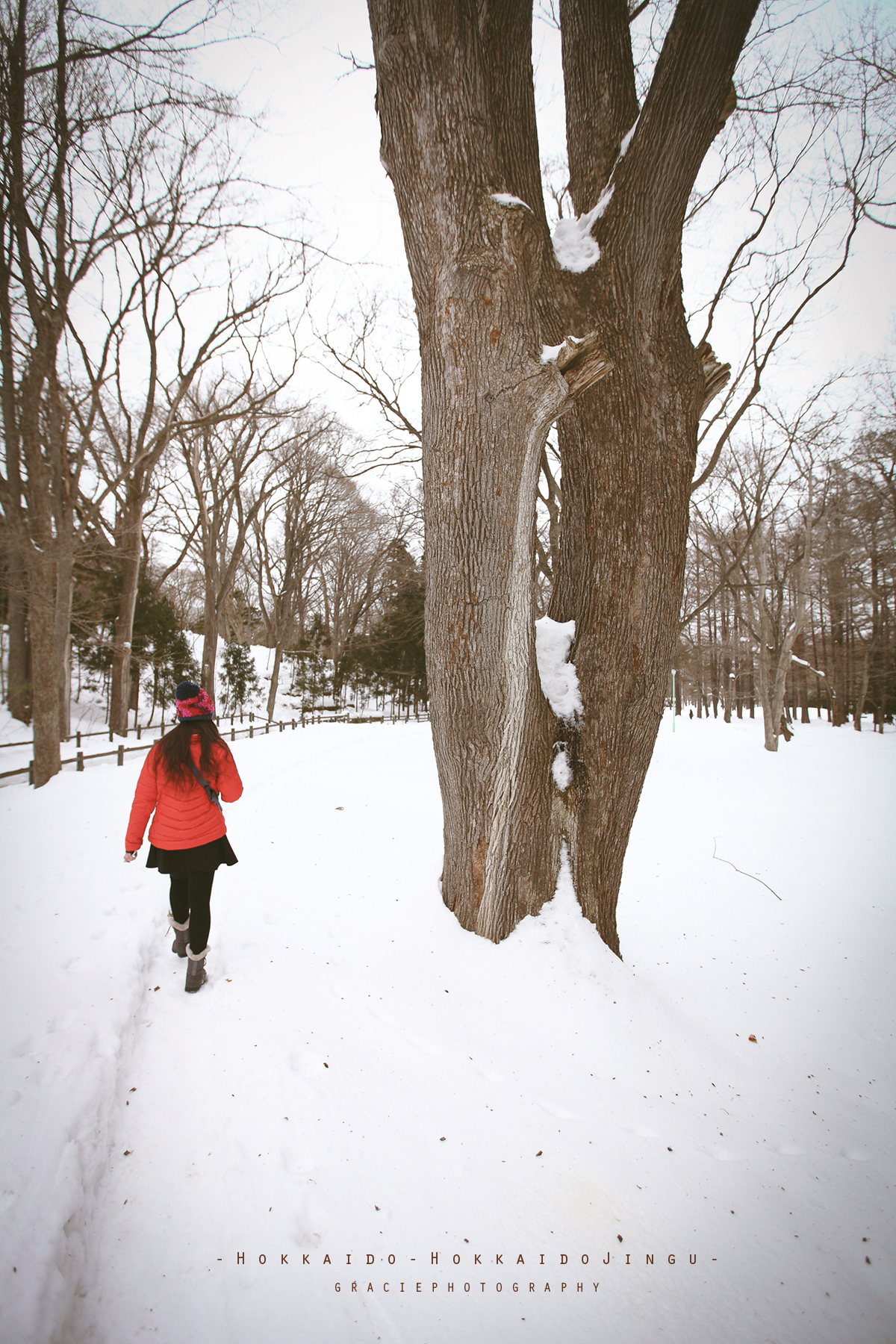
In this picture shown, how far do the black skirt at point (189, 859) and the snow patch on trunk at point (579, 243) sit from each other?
157 inches

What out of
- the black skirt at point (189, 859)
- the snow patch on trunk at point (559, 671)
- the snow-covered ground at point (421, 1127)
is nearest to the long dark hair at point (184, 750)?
the black skirt at point (189, 859)

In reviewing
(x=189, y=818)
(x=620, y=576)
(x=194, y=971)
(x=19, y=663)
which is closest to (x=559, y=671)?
(x=620, y=576)

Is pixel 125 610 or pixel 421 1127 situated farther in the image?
pixel 125 610

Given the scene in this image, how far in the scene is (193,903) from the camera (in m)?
2.99

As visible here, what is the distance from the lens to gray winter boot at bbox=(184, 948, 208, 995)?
2.96 metres

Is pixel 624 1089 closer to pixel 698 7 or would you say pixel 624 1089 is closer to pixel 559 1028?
pixel 559 1028

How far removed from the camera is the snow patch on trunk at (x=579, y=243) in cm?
306

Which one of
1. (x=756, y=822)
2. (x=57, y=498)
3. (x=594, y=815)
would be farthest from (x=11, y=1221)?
(x=57, y=498)

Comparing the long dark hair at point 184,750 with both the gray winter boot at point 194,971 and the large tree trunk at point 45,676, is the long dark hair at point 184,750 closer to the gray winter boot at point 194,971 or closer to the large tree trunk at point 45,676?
the gray winter boot at point 194,971

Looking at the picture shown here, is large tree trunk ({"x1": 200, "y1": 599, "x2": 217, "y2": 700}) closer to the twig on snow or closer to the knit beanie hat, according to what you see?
the knit beanie hat

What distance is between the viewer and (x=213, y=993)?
2947mm

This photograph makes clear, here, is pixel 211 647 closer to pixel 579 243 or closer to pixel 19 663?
pixel 19 663

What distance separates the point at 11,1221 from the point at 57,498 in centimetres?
1055

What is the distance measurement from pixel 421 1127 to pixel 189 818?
1.93 meters
